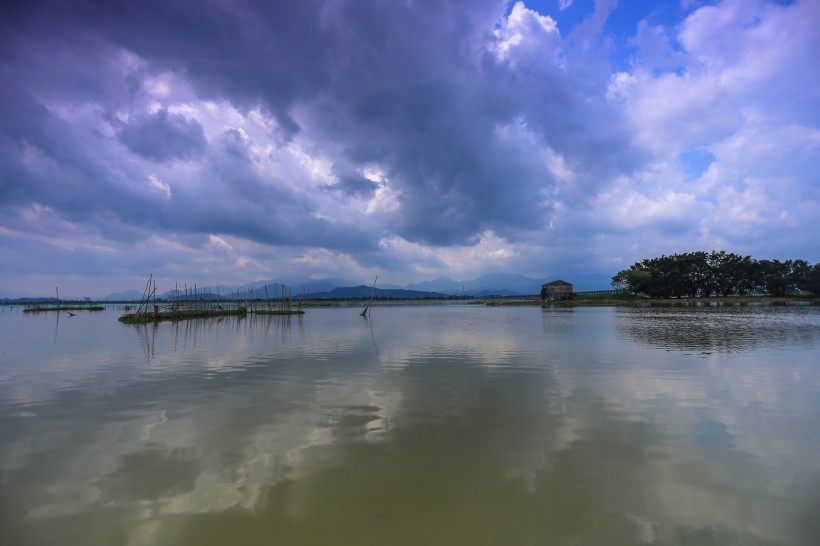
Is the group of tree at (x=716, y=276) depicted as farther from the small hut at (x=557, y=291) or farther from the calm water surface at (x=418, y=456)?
the calm water surface at (x=418, y=456)

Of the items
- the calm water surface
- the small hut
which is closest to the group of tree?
the small hut

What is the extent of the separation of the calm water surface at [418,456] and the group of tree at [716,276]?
304 feet

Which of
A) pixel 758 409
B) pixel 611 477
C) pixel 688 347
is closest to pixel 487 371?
pixel 758 409

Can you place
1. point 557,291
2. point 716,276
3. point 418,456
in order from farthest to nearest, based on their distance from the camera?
point 557,291
point 716,276
point 418,456

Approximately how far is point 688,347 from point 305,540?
74.2 feet

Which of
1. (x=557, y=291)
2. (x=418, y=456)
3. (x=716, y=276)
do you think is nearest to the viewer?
(x=418, y=456)

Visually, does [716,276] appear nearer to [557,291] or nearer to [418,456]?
[557,291]

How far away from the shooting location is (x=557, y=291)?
113 meters

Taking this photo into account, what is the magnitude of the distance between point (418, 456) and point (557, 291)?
113m

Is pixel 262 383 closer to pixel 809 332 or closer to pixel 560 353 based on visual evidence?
pixel 560 353

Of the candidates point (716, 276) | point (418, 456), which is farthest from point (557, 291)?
point (418, 456)

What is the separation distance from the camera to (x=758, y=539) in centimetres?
→ 482

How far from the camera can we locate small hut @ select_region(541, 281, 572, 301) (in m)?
111

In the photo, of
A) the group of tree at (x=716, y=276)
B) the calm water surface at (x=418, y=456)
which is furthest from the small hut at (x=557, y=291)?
the calm water surface at (x=418, y=456)
